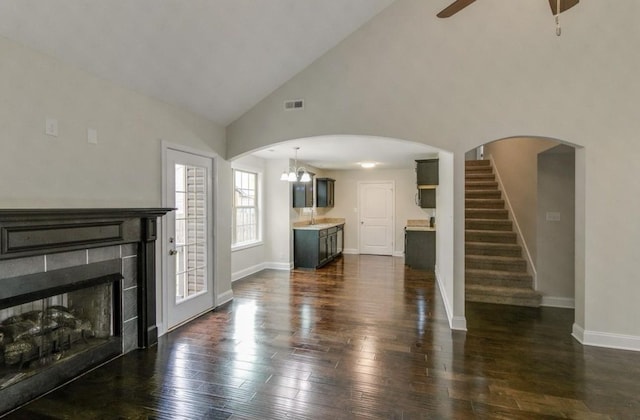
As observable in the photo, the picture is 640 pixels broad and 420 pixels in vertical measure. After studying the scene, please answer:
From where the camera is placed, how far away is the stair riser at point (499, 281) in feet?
15.7

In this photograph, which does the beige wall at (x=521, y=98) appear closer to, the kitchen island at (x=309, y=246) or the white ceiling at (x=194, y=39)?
the white ceiling at (x=194, y=39)

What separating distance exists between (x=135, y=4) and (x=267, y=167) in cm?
467

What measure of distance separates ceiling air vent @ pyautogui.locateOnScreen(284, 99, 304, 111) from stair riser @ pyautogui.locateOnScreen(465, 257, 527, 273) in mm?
3554

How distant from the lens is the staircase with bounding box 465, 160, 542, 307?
470 cm

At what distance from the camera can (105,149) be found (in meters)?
2.91

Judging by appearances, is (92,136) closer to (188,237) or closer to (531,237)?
(188,237)

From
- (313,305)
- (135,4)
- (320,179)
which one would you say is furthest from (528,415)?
(320,179)

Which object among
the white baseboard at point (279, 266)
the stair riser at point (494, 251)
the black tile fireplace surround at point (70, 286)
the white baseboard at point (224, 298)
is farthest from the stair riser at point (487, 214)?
the black tile fireplace surround at point (70, 286)

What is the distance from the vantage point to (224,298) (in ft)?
15.2

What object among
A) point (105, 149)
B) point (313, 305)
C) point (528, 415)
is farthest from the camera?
point (313, 305)

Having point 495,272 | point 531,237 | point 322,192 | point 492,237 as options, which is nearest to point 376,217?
point 322,192

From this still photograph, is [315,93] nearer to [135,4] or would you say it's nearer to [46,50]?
[135,4]

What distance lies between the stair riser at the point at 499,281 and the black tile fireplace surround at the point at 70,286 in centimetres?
442

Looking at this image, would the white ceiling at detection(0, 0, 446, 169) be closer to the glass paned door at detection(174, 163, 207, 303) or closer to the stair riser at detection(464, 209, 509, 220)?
the glass paned door at detection(174, 163, 207, 303)
